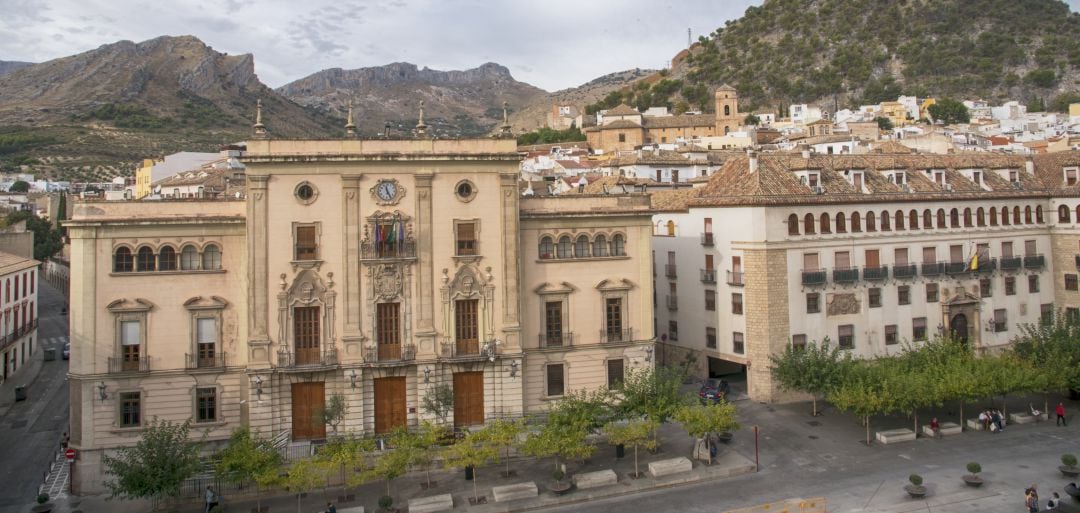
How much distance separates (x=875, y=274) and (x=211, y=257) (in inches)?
1234

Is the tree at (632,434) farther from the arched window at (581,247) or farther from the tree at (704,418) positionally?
the arched window at (581,247)

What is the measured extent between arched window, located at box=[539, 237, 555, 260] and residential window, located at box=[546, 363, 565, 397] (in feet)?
15.5

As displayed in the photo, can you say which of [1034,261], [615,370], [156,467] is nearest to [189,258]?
[156,467]

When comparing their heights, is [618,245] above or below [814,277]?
above

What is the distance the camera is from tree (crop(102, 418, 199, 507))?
24.9m

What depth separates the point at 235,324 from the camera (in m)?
30.7

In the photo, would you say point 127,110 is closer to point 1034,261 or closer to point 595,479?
point 595,479

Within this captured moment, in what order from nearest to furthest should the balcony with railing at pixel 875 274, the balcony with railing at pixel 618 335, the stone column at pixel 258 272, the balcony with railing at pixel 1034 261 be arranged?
the stone column at pixel 258 272 < the balcony with railing at pixel 618 335 < the balcony with railing at pixel 875 274 < the balcony with railing at pixel 1034 261

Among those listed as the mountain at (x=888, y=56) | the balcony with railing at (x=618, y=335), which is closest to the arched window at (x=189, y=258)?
the balcony with railing at (x=618, y=335)

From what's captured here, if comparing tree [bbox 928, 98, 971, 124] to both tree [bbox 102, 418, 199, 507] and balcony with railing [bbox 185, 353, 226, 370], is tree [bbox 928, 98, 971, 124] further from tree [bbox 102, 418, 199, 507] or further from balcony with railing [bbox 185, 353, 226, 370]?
tree [bbox 102, 418, 199, 507]

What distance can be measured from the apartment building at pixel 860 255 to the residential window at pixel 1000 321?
9 centimetres

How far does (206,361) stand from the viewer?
30375 millimetres

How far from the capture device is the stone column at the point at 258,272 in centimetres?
3002

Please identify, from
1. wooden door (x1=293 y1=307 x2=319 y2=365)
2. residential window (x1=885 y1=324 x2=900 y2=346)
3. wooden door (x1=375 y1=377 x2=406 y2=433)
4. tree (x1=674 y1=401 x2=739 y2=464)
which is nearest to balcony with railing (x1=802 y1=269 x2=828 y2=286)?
residential window (x1=885 y1=324 x2=900 y2=346)
